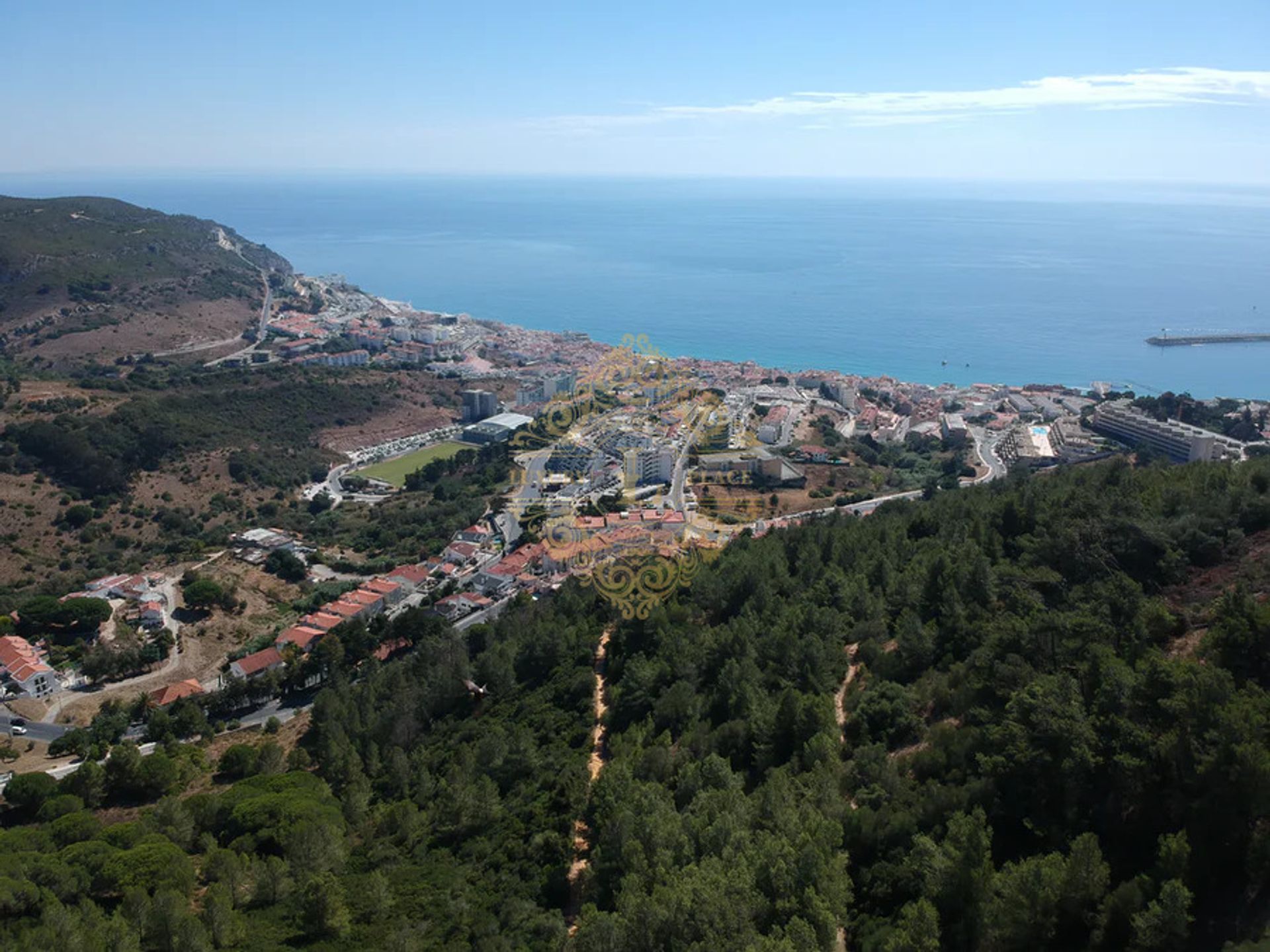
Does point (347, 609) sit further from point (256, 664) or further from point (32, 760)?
point (32, 760)

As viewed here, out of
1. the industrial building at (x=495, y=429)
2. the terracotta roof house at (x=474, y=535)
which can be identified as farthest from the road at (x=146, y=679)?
the industrial building at (x=495, y=429)

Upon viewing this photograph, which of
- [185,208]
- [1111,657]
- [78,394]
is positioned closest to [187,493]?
[78,394]

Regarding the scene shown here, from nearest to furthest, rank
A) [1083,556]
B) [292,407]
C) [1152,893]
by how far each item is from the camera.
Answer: [1152,893]
[1083,556]
[292,407]

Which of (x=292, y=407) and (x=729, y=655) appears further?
(x=292, y=407)

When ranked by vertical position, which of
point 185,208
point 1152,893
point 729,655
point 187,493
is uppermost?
point 185,208

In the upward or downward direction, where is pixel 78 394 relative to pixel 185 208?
downward

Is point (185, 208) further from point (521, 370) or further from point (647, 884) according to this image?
point (647, 884)
